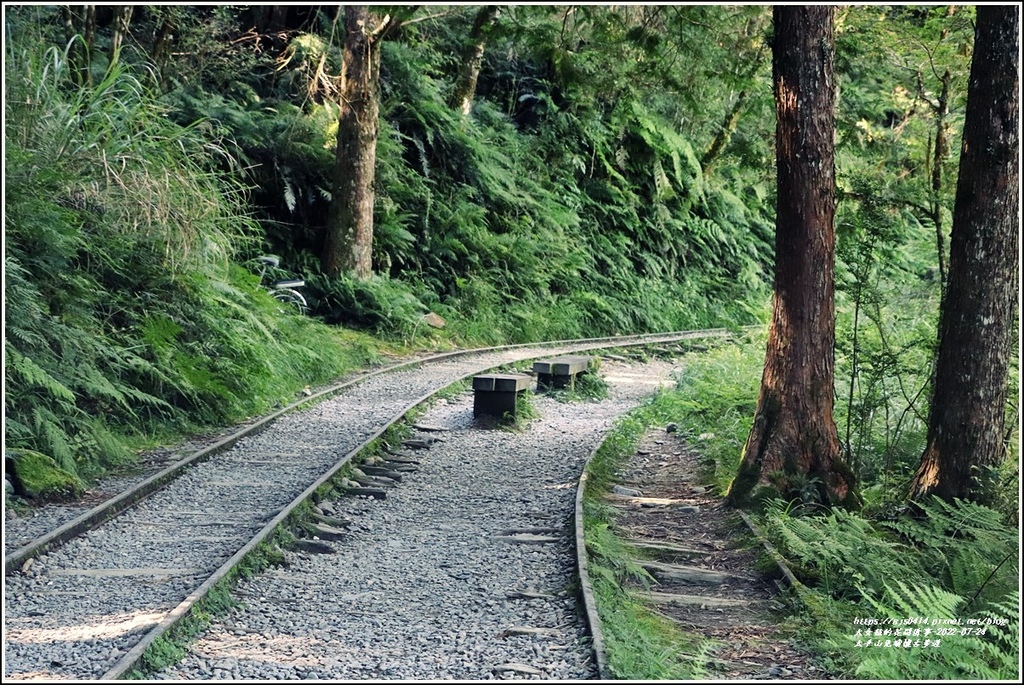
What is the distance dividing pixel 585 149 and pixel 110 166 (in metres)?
19.4

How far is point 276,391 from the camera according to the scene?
12984mm

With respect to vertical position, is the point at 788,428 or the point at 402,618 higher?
the point at 788,428

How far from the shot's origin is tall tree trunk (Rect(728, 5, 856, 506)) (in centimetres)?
832

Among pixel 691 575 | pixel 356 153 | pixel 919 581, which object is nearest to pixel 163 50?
pixel 356 153

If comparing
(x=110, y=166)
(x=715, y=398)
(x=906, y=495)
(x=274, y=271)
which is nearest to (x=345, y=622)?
(x=906, y=495)

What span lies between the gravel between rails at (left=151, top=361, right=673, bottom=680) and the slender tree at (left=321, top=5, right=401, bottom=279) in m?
→ 9.01

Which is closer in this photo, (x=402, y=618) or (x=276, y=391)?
(x=402, y=618)

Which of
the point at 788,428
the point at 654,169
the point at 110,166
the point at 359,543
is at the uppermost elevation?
the point at 654,169

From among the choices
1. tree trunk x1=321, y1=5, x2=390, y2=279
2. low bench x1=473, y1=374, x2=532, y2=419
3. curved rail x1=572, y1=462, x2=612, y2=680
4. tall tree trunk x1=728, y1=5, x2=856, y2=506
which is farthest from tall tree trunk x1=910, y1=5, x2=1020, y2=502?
tree trunk x1=321, y1=5, x2=390, y2=279

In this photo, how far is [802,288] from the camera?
8.49m

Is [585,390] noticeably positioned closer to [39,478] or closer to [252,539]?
[39,478]

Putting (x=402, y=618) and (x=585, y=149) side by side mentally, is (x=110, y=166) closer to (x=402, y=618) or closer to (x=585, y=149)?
(x=402, y=618)

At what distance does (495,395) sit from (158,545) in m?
6.04

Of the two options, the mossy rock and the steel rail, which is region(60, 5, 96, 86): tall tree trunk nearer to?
the steel rail
